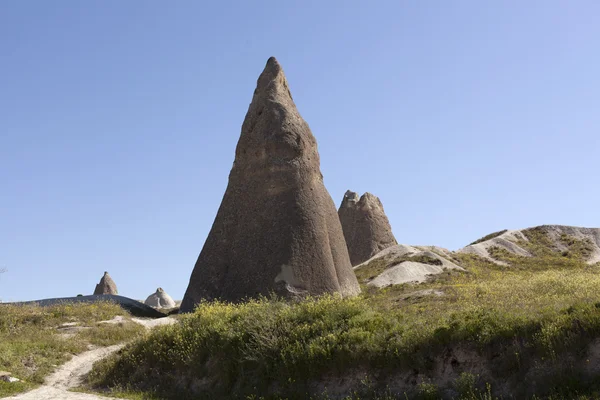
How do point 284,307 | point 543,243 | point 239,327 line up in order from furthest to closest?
point 543,243 < point 284,307 < point 239,327

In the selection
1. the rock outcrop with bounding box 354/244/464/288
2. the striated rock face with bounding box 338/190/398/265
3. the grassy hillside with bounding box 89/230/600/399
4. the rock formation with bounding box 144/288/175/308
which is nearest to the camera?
the grassy hillside with bounding box 89/230/600/399

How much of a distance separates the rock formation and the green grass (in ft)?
85.3

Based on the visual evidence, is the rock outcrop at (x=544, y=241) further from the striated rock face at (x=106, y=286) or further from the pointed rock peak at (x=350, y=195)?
the striated rock face at (x=106, y=286)

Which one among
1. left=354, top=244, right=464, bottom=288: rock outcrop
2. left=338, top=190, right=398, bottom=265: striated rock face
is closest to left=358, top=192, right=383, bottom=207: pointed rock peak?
left=338, top=190, right=398, bottom=265: striated rock face

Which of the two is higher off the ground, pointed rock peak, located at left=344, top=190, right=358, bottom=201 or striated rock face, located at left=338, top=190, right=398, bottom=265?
pointed rock peak, located at left=344, top=190, right=358, bottom=201

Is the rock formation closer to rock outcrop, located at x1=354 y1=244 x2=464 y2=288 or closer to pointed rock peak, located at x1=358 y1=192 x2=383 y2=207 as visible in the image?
pointed rock peak, located at x1=358 y1=192 x2=383 y2=207

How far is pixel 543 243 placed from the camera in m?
42.1

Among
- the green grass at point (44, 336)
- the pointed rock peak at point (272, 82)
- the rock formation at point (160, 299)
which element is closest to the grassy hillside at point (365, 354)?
the green grass at point (44, 336)

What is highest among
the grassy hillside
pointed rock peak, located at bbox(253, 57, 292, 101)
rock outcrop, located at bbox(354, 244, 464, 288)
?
pointed rock peak, located at bbox(253, 57, 292, 101)

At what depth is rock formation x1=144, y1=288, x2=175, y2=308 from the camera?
46938mm

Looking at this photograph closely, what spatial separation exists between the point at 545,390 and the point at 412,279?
1988 centimetres

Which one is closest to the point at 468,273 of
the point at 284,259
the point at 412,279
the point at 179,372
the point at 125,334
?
the point at 412,279

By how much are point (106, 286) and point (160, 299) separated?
6.53 meters

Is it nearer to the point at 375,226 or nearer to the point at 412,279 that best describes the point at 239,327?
the point at 412,279
